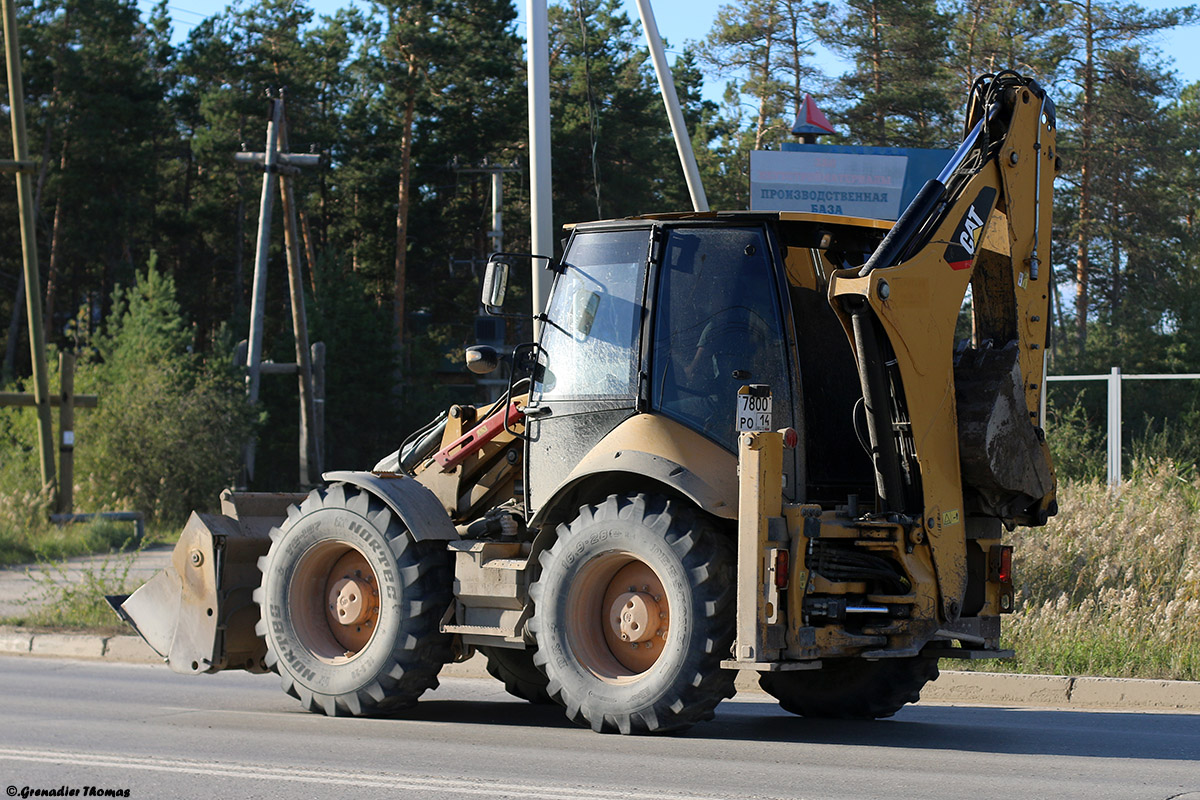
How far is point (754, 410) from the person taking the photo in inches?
295

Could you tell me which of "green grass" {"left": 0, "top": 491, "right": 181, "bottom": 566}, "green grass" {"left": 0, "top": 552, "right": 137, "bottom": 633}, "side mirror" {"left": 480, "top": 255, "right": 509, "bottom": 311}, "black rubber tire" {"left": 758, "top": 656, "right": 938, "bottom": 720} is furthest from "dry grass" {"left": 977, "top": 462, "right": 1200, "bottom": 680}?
"green grass" {"left": 0, "top": 491, "right": 181, "bottom": 566}

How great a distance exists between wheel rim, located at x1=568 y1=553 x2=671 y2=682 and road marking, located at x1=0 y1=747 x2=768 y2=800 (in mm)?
1341

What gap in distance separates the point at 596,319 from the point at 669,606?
182cm

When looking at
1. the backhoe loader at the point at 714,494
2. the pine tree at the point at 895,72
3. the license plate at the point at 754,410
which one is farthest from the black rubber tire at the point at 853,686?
the pine tree at the point at 895,72

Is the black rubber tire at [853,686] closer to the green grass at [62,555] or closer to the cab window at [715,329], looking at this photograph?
the cab window at [715,329]

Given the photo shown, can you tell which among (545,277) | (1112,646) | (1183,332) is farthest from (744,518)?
(1183,332)

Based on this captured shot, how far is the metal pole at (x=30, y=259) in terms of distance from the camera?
68.1 feet

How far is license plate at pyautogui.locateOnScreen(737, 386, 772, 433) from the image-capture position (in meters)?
7.48

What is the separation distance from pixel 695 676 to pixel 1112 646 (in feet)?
14.5

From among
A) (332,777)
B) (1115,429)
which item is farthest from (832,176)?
(332,777)

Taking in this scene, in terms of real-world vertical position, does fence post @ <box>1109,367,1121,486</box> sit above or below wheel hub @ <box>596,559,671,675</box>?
above

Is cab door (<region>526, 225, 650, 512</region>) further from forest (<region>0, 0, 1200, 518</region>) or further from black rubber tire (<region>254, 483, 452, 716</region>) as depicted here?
forest (<region>0, 0, 1200, 518</region>)

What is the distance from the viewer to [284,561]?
28.6ft

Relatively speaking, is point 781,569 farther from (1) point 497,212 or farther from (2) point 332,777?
(1) point 497,212
